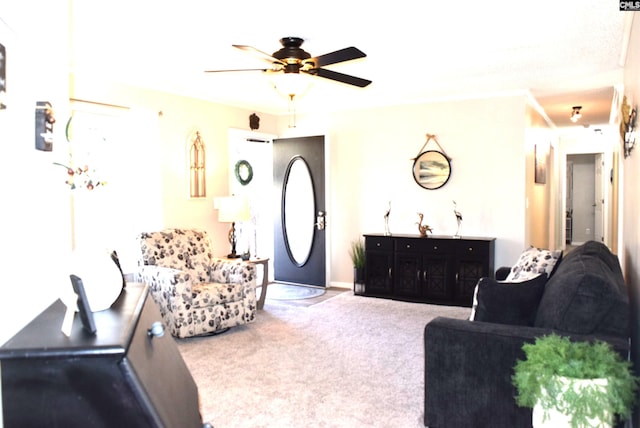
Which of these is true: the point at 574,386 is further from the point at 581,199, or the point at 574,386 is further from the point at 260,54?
the point at 581,199

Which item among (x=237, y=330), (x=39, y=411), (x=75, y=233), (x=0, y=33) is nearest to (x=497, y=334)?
(x=39, y=411)

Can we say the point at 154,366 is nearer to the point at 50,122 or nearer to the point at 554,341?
the point at 50,122

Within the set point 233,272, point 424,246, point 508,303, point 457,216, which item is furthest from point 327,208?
point 508,303

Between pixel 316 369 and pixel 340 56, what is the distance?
6.91 feet

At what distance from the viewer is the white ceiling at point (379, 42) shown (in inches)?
119

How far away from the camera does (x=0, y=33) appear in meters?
1.25

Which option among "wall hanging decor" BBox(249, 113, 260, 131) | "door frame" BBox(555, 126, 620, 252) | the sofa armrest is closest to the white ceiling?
"wall hanging decor" BBox(249, 113, 260, 131)

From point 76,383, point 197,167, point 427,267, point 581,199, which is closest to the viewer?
point 76,383

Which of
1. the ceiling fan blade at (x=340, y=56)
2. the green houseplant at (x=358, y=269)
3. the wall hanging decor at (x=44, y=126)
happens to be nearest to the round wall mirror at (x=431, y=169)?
the green houseplant at (x=358, y=269)

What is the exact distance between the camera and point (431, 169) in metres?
6.01

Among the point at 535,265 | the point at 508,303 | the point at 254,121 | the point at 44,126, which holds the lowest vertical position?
the point at 508,303

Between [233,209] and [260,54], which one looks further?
[233,209]

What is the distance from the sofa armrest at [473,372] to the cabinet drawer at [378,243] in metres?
3.35

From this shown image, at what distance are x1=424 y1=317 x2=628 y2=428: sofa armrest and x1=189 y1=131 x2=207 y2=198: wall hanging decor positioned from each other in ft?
12.0
